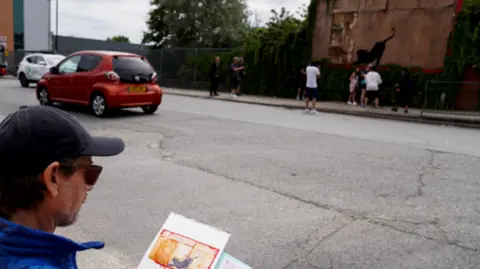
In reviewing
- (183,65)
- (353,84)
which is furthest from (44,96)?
(183,65)

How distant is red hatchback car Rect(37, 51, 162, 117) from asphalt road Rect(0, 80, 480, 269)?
1799mm

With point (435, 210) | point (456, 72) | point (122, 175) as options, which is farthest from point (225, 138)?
point (456, 72)

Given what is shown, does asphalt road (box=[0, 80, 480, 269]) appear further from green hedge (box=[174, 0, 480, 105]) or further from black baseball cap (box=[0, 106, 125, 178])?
green hedge (box=[174, 0, 480, 105])

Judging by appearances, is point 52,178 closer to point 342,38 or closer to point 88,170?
point 88,170

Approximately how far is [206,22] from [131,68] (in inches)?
1025

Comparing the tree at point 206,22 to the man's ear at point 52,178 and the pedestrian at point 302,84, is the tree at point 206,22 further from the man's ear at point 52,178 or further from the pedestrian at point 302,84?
the man's ear at point 52,178

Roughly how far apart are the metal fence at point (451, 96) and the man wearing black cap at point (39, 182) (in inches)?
647

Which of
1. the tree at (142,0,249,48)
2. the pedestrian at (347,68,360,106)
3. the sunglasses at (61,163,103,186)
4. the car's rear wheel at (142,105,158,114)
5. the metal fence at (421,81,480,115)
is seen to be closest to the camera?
the sunglasses at (61,163,103,186)

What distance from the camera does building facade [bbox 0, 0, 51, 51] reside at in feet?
154

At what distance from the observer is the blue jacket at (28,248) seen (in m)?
1.15

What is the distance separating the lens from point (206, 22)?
35.2m

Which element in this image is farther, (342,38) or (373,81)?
(342,38)

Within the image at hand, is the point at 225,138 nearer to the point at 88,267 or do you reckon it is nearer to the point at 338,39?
the point at 88,267

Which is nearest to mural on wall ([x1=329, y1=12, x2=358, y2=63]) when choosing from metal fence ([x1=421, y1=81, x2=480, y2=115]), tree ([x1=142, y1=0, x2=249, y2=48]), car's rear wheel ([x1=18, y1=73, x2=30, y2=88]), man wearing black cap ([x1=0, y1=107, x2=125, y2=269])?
metal fence ([x1=421, y1=81, x2=480, y2=115])
